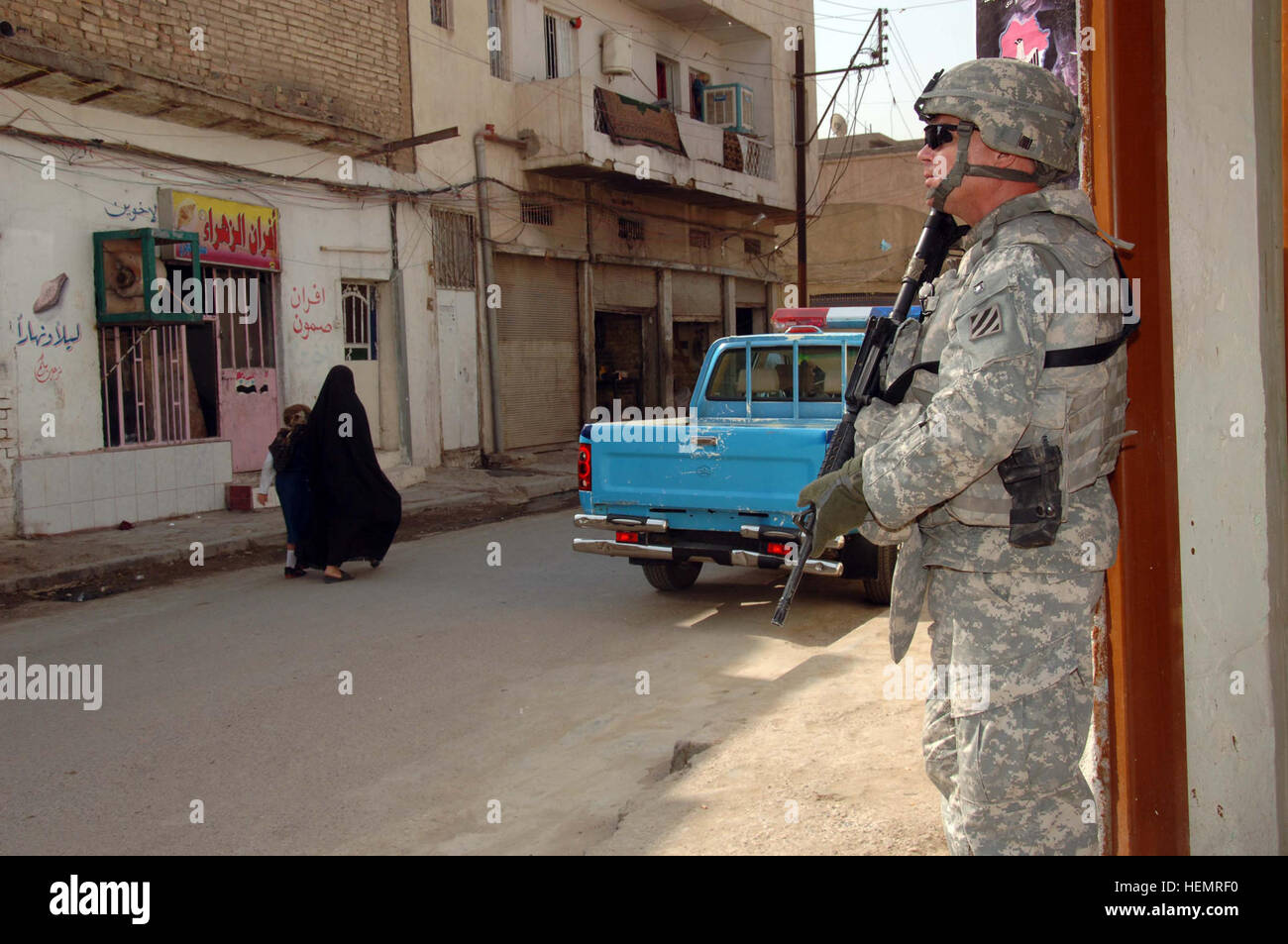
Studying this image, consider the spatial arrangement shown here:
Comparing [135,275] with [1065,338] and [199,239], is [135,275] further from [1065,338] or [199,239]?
[1065,338]

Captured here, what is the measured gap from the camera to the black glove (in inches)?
101

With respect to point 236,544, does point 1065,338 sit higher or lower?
higher

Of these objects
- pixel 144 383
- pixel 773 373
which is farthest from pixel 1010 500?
pixel 144 383

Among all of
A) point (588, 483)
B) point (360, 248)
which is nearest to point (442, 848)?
point (588, 483)

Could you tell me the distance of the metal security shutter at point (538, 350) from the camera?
18141 mm

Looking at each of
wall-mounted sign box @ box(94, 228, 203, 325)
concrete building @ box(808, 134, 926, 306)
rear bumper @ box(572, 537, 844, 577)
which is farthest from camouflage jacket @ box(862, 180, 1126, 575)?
concrete building @ box(808, 134, 926, 306)

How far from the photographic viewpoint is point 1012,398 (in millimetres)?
2273

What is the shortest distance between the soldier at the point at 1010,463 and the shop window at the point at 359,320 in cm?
1323

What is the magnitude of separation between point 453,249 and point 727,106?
31.5 ft

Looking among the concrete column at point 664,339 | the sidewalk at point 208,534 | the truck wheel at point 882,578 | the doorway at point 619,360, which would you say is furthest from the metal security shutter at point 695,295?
the truck wheel at point 882,578

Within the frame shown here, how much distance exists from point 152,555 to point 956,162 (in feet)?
29.4

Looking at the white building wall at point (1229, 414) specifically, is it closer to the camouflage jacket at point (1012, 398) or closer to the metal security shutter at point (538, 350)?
the camouflage jacket at point (1012, 398)
